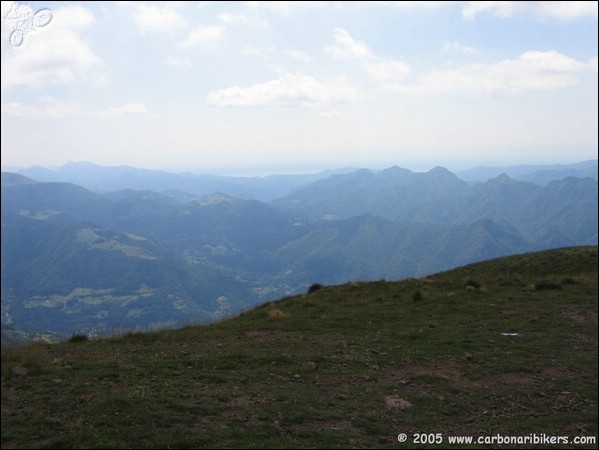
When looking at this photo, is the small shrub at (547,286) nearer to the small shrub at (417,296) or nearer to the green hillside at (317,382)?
the green hillside at (317,382)

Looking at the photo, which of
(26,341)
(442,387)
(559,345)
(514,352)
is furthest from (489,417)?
(26,341)

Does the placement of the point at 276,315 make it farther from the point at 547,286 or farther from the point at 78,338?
the point at 547,286

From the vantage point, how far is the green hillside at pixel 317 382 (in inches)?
332

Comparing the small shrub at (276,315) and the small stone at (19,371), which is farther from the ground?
the small stone at (19,371)

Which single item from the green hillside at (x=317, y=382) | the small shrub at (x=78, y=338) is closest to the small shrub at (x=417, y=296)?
the green hillside at (x=317, y=382)

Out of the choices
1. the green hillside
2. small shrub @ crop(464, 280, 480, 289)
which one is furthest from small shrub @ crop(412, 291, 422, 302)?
small shrub @ crop(464, 280, 480, 289)

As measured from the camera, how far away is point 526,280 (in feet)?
91.9

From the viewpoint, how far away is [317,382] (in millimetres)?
11898

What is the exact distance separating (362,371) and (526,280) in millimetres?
20551

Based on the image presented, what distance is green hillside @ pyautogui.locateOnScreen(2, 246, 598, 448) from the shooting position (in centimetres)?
843

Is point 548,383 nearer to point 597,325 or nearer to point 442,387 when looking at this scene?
point 442,387

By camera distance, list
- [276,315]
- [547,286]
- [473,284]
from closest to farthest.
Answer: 1. [276,315]
2. [547,286]
3. [473,284]

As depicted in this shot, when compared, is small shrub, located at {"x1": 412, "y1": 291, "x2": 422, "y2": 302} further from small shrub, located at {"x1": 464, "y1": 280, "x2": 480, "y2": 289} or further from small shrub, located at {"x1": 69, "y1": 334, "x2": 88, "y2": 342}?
small shrub, located at {"x1": 69, "y1": 334, "x2": 88, "y2": 342}

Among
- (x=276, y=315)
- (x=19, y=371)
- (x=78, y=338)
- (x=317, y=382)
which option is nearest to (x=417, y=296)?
(x=276, y=315)
